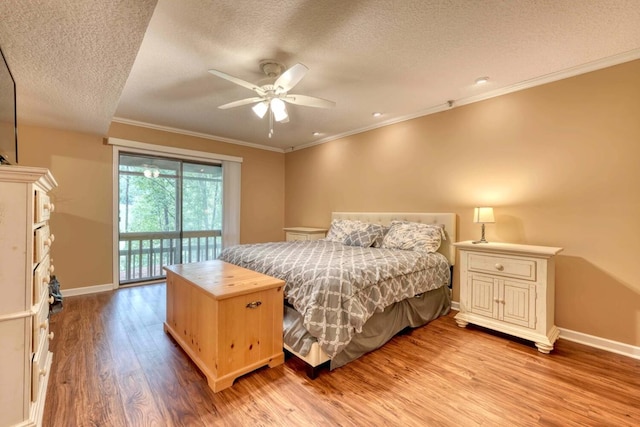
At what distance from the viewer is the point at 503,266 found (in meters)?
2.53

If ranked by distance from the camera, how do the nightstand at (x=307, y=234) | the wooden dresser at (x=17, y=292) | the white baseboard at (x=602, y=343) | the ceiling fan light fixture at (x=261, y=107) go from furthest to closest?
1. the nightstand at (x=307, y=234)
2. the ceiling fan light fixture at (x=261, y=107)
3. the white baseboard at (x=602, y=343)
4. the wooden dresser at (x=17, y=292)

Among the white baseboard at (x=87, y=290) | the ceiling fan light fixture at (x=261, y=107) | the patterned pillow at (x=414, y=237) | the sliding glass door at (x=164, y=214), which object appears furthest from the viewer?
the sliding glass door at (x=164, y=214)

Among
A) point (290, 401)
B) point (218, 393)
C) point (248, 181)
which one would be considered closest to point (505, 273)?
point (290, 401)

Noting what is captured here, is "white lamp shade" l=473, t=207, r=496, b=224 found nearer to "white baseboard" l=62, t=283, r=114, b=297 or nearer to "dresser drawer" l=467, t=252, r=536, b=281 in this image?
"dresser drawer" l=467, t=252, r=536, b=281

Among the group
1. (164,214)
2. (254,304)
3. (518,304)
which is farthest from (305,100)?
(164,214)

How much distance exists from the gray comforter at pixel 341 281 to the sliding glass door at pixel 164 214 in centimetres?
207

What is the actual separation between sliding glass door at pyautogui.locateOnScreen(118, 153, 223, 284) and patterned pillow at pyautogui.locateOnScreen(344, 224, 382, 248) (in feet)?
8.68

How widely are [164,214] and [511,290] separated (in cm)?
473

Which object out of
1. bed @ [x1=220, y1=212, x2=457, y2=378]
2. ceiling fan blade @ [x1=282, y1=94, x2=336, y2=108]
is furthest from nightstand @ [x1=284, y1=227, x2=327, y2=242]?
ceiling fan blade @ [x1=282, y1=94, x2=336, y2=108]

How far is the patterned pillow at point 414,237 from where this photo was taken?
3149 millimetres

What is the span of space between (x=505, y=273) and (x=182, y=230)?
14.9 feet

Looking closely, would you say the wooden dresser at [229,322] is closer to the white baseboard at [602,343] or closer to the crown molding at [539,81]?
the white baseboard at [602,343]

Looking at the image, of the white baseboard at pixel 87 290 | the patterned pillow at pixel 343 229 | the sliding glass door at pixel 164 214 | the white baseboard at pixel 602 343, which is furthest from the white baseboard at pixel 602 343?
the white baseboard at pixel 87 290

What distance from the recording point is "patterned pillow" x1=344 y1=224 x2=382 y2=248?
11.6 feet
